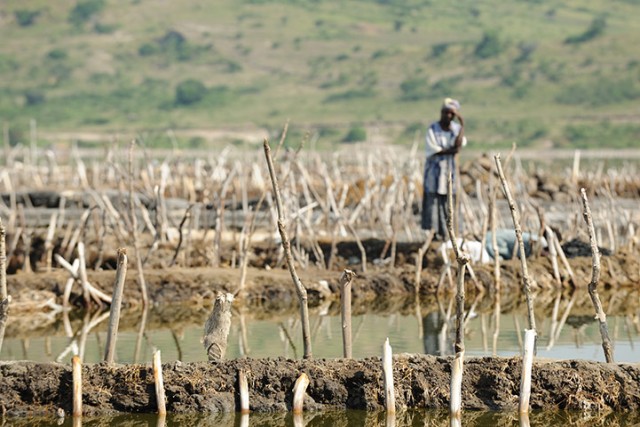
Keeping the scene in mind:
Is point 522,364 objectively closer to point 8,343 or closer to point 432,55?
point 8,343

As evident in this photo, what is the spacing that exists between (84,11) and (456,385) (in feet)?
311

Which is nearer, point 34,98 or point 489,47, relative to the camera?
point 34,98

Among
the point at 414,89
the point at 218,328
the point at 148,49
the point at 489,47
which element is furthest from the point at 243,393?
the point at 148,49

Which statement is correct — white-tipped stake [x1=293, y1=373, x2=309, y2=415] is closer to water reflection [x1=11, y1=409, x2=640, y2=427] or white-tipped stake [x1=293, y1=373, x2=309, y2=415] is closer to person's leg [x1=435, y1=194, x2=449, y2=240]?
water reflection [x1=11, y1=409, x2=640, y2=427]

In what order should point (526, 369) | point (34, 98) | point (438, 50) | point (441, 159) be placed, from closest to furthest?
point (526, 369), point (441, 159), point (34, 98), point (438, 50)

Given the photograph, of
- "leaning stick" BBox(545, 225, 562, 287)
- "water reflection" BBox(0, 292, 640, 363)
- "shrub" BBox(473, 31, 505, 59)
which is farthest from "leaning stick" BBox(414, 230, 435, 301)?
"shrub" BBox(473, 31, 505, 59)

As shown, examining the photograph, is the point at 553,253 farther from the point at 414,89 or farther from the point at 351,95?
the point at 351,95

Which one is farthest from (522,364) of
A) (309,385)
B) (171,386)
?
(171,386)

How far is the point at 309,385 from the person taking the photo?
7992mm

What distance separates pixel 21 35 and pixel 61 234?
83.3m

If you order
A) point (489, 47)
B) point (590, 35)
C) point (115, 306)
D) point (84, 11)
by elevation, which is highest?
point (115, 306)

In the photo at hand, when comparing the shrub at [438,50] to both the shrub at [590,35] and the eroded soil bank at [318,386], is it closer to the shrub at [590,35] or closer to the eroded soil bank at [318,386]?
the shrub at [590,35]

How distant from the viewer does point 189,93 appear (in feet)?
259

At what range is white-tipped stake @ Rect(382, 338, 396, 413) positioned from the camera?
24.6 feet
